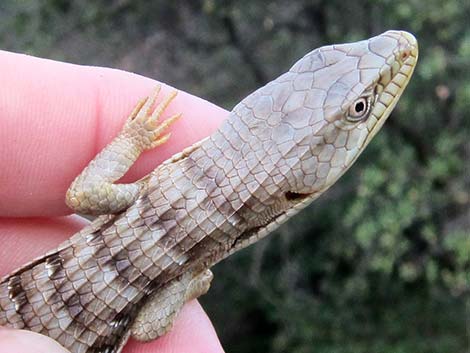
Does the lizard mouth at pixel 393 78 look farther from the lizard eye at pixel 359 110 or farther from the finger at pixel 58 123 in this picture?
the finger at pixel 58 123

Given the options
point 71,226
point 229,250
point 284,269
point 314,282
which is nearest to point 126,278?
point 229,250

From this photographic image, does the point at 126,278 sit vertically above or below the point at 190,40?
below

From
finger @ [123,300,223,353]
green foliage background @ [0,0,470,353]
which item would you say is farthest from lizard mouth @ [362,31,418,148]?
green foliage background @ [0,0,470,353]

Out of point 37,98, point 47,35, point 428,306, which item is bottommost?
point 428,306

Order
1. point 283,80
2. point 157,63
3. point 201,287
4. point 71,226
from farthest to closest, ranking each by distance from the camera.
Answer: point 157,63 < point 71,226 < point 201,287 < point 283,80

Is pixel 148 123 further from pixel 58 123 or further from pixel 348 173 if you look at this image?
pixel 348 173

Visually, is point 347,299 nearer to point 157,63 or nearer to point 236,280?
point 236,280

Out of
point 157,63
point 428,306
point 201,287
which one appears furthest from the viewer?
point 157,63

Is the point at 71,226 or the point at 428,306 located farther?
the point at 428,306
